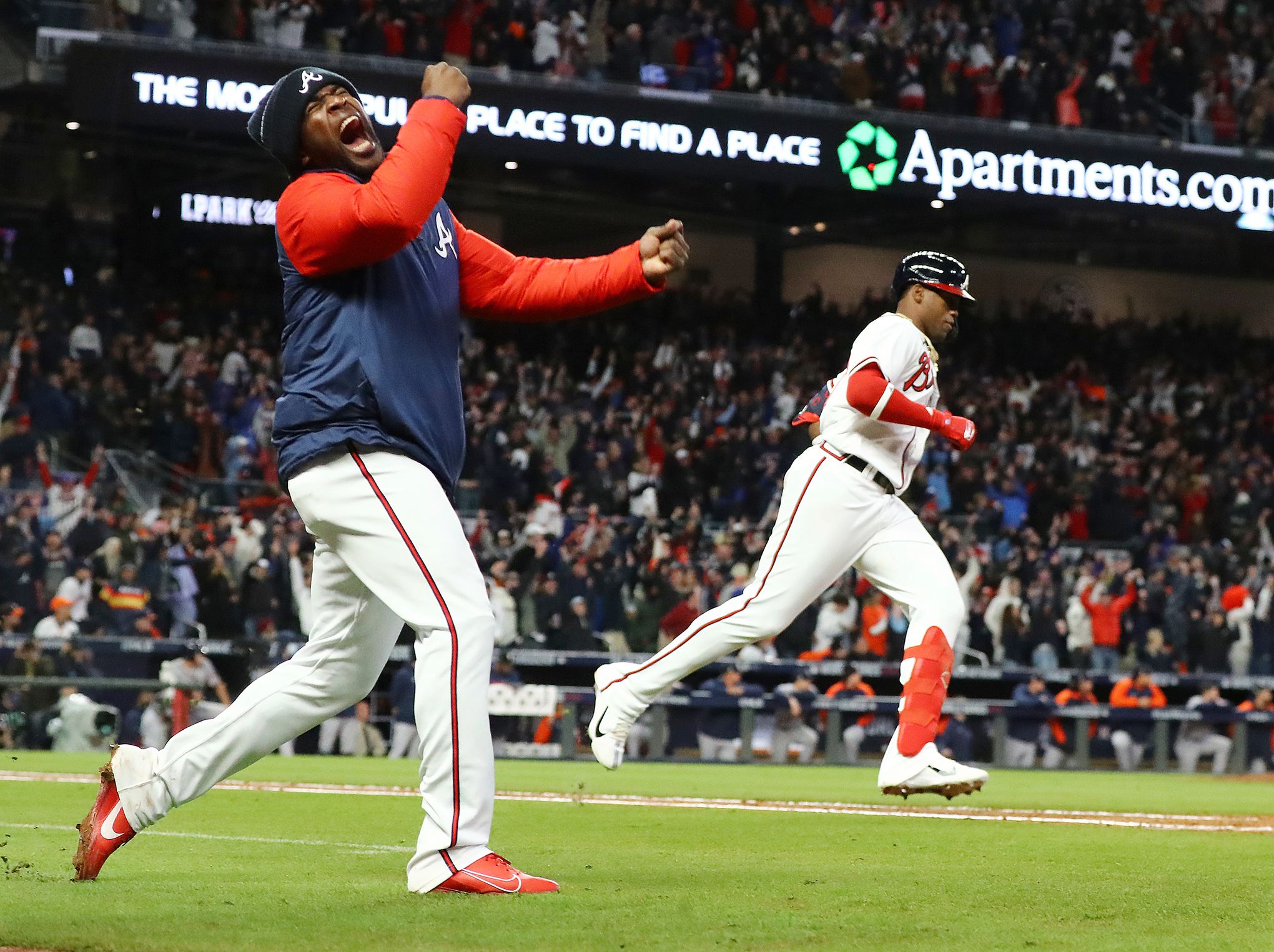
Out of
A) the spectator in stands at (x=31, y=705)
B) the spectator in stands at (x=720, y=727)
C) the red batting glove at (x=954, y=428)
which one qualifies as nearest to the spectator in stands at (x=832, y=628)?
the spectator in stands at (x=720, y=727)

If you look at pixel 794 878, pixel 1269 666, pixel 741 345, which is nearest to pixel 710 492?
pixel 741 345

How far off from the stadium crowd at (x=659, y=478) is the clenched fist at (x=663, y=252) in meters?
12.1

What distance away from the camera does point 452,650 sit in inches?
170

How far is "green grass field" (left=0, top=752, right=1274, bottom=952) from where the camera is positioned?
12.2 ft

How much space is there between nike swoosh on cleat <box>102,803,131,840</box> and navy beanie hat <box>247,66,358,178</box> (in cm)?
170

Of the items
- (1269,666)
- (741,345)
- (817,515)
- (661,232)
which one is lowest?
(1269,666)

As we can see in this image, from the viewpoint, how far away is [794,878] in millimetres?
4973

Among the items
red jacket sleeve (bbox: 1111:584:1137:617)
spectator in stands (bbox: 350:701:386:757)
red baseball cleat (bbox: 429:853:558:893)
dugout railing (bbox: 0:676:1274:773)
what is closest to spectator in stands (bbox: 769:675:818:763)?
dugout railing (bbox: 0:676:1274:773)

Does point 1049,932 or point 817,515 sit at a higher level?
point 817,515

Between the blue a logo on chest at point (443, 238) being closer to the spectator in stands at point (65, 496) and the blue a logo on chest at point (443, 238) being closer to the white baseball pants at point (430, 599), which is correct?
the white baseball pants at point (430, 599)

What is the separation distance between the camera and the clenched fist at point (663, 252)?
458 centimetres

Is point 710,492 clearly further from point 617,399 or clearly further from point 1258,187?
point 1258,187

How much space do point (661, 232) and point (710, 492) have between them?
17.6 metres

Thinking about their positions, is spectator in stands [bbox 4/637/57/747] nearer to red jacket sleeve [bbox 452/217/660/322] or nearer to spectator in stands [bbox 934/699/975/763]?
spectator in stands [bbox 934/699/975/763]
